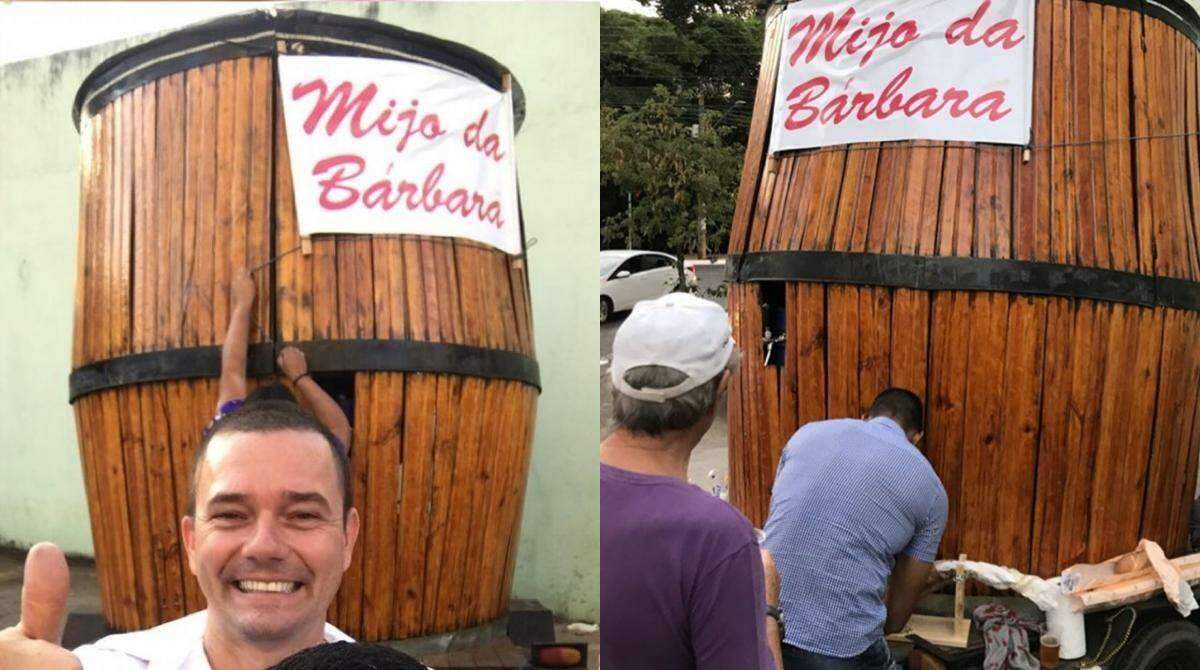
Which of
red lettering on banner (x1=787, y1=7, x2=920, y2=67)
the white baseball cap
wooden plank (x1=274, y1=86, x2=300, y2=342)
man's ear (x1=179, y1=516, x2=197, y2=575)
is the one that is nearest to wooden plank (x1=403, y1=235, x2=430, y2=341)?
wooden plank (x1=274, y1=86, x2=300, y2=342)

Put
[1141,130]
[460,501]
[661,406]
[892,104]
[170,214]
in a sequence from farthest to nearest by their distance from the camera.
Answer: [1141,130]
[892,104]
[460,501]
[170,214]
[661,406]

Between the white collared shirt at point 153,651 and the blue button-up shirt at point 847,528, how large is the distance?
5.43 feet

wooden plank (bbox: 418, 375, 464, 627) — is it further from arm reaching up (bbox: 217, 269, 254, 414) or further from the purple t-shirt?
the purple t-shirt

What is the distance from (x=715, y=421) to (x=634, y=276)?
10.6ft

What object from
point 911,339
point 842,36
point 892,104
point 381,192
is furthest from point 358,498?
point 842,36

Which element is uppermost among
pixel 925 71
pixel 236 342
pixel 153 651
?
pixel 925 71

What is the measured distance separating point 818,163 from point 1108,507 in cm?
146

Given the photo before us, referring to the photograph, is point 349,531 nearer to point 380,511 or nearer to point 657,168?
point 380,511

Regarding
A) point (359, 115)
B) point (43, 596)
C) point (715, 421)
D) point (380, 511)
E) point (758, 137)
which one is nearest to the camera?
point (43, 596)

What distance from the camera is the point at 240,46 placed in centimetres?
269

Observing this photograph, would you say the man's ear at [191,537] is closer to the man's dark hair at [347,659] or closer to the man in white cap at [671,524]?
the man's dark hair at [347,659]

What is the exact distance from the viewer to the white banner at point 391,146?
2.56m

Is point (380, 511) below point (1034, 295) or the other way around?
below

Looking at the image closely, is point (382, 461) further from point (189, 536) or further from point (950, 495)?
point (950, 495)
